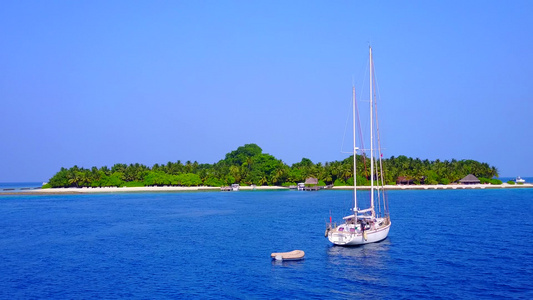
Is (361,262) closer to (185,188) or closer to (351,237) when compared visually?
(351,237)

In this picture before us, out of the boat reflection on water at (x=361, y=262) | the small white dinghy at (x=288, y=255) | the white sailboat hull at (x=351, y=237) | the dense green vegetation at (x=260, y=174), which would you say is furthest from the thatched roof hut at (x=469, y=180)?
the small white dinghy at (x=288, y=255)

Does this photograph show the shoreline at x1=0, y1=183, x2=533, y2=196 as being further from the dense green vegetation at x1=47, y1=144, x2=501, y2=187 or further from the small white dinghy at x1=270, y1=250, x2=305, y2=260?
the small white dinghy at x1=270, y1=250, x2=305, y2=260

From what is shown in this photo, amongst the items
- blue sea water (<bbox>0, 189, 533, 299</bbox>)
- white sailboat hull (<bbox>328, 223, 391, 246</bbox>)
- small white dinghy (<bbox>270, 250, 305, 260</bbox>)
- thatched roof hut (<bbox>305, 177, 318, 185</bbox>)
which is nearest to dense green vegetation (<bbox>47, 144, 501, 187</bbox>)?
thatched roof hut (<bbox>305, 177, 318, 185</bbox>)

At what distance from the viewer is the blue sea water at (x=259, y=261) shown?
104 feet

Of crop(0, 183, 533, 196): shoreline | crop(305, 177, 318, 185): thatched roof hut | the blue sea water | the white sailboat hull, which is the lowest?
the blue sea water

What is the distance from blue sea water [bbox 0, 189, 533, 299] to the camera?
31.7 metres

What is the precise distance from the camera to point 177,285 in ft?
110

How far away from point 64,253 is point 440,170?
158677mm

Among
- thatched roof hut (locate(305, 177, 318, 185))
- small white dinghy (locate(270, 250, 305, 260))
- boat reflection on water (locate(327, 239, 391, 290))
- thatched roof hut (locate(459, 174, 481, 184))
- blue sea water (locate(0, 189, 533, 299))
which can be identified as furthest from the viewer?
thatched roof hut (locate(459, 174, 481, 184))

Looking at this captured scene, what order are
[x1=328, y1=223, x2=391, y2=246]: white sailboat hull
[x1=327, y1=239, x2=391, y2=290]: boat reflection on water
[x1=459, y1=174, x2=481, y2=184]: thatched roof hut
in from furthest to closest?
1. [x1=459, y1=174, x2=481, y2=184]: thatched roof hut
2. [x1=328, y1=223, x2=391, y2=246]: white sailboat hull
3. [x1=327, y1=239, x2=391, y2=290]: boat reflection on water

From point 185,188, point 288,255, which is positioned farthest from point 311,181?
point 288,255

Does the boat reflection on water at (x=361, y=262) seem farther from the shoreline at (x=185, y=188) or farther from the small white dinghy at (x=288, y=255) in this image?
the shoreline at (x=185, y=188)

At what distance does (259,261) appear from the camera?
133 feet

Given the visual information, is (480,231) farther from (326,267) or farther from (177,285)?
(177,285)
